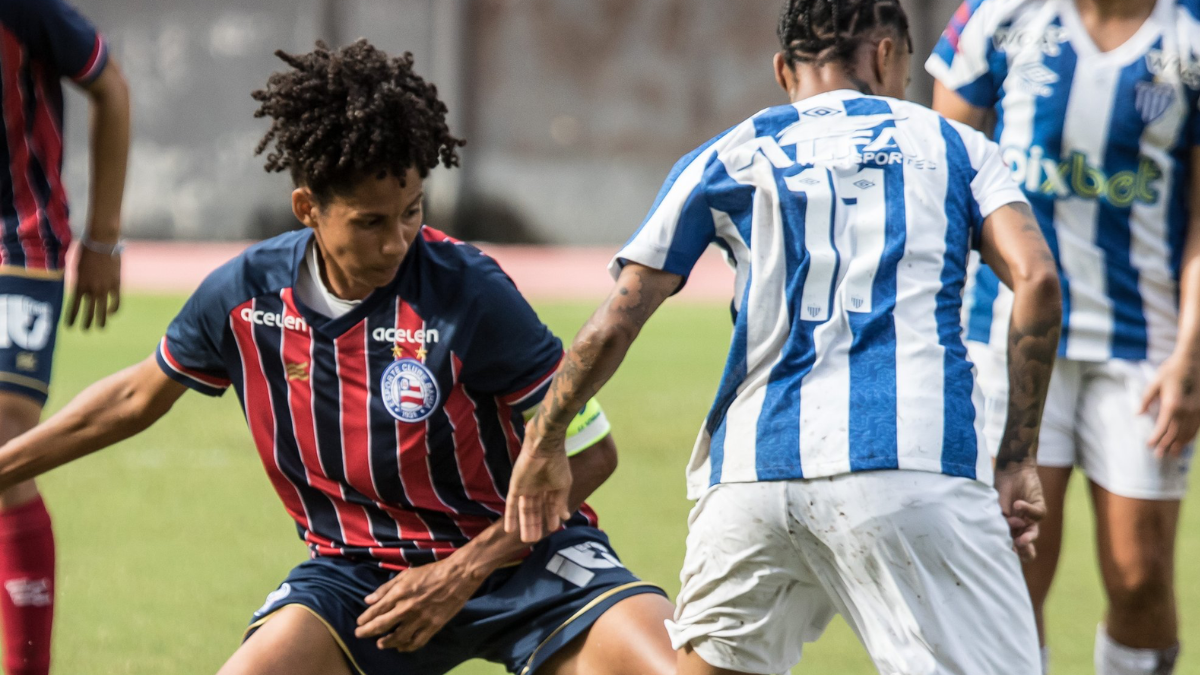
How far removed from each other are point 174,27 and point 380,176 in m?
16.2

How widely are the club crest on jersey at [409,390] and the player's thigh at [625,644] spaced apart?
57 cm

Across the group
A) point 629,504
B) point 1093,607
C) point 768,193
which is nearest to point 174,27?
point 629,504

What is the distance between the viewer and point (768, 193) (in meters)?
2.69

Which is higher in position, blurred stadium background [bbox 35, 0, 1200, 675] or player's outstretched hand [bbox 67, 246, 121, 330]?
player's outstretched hand [bbox 67, 246, 121, 330]

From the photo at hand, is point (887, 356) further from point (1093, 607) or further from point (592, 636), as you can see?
point (1093, 607)

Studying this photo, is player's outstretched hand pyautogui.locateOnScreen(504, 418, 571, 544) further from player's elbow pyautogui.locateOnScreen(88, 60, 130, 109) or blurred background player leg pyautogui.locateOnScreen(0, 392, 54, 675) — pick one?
player's elbow pyautogui.locateOnScreen(88, 60, 130, 109)

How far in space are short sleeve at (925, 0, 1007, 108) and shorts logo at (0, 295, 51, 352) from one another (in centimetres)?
236

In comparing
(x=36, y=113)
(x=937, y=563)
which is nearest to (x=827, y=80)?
(x=937, y=563)

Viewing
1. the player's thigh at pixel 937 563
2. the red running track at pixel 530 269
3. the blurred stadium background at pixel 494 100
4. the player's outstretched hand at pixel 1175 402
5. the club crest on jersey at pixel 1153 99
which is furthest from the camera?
the blurred stadium background at pixel 494 100

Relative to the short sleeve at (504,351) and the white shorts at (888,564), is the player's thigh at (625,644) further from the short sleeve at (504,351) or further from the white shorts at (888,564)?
the short sleeve at (504,351)

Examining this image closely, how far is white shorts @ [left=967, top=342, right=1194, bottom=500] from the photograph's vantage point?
11.6 ft

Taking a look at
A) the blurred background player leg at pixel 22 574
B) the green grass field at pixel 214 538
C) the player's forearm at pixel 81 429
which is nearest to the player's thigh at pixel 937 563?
the player's forearm at pixel 81 429

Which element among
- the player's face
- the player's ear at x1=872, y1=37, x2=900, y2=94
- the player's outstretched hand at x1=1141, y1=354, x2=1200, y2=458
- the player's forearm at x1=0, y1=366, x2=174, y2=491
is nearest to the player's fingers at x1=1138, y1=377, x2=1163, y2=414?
the player's outstretched hand at x1=1141, y1=354, x2=1200, y2=458

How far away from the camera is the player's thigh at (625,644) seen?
2941 mm
